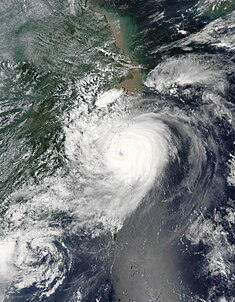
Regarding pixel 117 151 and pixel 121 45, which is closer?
pixel 117 151

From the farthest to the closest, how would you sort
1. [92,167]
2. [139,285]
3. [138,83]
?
[138,83] < [92,167] < [139,285]

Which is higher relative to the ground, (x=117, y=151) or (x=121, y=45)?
(x=121, y=45)

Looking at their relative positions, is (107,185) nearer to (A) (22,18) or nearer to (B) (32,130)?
(B) (32,130)

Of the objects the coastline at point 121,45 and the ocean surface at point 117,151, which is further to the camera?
the coastline at point 121,45

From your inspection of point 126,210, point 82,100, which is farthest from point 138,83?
point 126,210

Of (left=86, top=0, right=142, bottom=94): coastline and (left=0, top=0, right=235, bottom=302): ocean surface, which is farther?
(left=86, top=0, right=142, bottom=94): coastline
